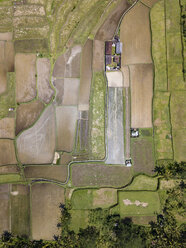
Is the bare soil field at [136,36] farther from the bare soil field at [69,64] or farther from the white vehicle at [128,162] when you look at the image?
the white vehicle at [128,162]

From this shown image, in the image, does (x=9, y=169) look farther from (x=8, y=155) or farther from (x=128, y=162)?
(x=128, y=162)

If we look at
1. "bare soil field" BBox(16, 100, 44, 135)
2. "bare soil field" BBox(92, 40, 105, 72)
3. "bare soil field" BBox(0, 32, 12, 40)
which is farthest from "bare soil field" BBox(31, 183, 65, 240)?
"bare soil field" BBox(0, 32, 12, 40)

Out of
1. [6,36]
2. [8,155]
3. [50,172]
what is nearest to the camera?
[50,172]

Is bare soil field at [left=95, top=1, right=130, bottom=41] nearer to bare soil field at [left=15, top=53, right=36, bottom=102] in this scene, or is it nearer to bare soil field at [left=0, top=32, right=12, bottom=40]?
bare soil field at [left=15, top=53, right=36, bottom=102]

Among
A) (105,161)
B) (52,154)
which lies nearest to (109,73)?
(105,161)

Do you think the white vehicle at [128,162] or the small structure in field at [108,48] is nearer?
the white vehicle at [128,162]

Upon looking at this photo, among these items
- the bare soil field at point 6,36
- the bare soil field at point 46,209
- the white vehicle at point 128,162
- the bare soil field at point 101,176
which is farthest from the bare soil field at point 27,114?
the white vehicle at point 128,162

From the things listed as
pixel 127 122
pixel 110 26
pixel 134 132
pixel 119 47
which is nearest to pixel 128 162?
pixel 134 132
